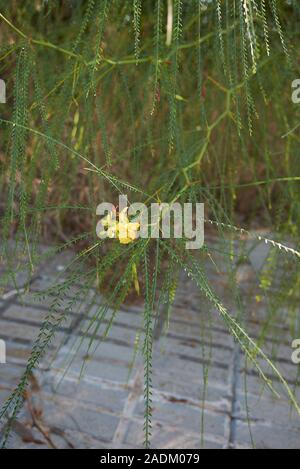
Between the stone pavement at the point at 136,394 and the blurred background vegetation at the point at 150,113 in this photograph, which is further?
the stone pavement at the point at 136,394

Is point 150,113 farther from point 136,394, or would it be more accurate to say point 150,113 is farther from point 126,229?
point 136,394

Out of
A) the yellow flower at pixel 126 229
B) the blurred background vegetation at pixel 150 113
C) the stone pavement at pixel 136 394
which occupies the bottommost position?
the stone pavement at pixel 136 394

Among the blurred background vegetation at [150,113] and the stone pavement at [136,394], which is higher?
the blurred background vegetation at [150,113]

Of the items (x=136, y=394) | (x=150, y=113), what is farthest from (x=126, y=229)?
(x=136, y=394)

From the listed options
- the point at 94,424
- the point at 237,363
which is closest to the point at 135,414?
the point at 94,424

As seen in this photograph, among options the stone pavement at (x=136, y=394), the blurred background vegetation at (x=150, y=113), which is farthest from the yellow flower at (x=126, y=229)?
the stone pavement at (x=136, y=394)

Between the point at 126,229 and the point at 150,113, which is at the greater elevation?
the point at 150,113

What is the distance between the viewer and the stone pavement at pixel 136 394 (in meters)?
1.28

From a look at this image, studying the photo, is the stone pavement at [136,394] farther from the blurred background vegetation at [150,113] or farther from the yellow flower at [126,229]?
the yellow flower at [126,229]

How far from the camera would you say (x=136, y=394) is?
1462 millimetres

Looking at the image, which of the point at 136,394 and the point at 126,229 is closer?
the point at 126,229

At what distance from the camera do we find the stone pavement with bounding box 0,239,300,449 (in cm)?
128

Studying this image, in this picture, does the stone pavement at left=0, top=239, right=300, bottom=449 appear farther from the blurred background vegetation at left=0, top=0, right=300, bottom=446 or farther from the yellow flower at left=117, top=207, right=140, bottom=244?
the yellow flower at left=117, top=207, right=140, bottom=244

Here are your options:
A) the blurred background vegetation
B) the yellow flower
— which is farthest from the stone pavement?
the yellow flower
